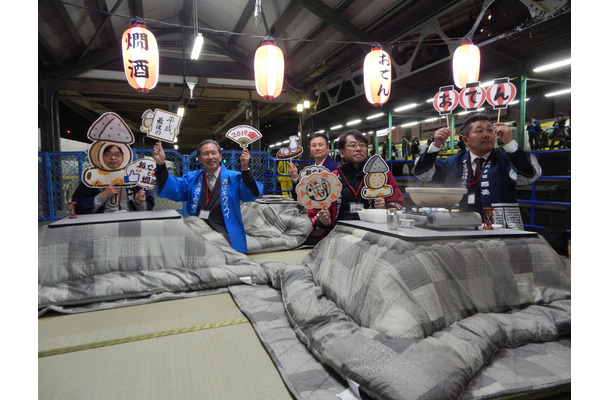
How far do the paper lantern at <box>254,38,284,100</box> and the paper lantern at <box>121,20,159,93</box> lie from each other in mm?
1901

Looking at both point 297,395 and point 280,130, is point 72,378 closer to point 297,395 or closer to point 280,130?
point 297,395

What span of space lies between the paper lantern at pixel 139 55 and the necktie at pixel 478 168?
578cm

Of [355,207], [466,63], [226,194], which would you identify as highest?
[466,63]

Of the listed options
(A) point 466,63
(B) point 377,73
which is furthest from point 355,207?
(B) point 377,73

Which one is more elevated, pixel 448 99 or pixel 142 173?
pixel 448 99

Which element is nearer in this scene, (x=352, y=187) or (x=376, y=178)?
(x=376, y=178)

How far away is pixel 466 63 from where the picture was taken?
5668 millimetres

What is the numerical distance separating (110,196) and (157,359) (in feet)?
6.72

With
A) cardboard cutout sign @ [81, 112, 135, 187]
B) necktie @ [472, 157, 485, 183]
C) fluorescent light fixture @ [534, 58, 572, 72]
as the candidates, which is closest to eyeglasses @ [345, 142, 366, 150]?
necktie @ [472, 157, 485, 183]

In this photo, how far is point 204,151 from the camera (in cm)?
338

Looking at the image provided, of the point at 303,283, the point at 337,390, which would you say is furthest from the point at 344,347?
the point at 303,283

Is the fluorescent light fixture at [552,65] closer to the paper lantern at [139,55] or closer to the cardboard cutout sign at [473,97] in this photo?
the cardboard cutout sign at [473,97]

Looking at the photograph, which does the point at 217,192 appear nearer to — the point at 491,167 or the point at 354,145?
the point at 354,145

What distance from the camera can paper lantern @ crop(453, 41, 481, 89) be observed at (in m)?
5.60
